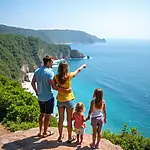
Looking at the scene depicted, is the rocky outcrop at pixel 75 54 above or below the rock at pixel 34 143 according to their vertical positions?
below

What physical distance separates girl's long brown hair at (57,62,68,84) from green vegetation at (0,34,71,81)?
169 feet

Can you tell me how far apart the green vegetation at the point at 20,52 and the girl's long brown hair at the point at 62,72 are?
51.4 meters

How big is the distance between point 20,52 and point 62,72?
82.0 m

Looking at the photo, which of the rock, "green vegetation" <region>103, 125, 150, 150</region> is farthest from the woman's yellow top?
"green vegetation" <region>103, 125, 150, 150</region>

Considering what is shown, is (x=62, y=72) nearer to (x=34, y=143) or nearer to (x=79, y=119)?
(x=79, y=119)

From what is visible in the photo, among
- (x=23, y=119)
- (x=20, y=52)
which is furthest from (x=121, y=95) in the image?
(x=20, y=52)

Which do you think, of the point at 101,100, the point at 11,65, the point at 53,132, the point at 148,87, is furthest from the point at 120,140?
the point at 11,65

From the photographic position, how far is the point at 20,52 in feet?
277

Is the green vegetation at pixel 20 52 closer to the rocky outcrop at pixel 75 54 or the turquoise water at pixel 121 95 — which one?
the rocky outcrop at pixel 75 54

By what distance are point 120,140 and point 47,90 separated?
4.04 meters

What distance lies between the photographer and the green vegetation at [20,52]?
2479 inches

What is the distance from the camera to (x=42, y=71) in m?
5.13

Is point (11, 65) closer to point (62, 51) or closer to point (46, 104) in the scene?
point (62, 51)

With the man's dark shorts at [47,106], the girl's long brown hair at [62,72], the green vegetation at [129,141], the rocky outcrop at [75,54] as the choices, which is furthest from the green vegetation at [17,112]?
the rocky outcrop at [75,54]
